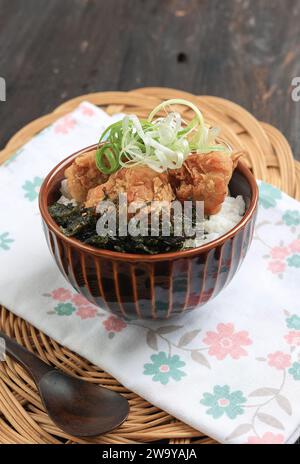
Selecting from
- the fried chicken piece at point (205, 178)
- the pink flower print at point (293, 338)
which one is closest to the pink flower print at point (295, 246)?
the pink flower print at point (293, 338)

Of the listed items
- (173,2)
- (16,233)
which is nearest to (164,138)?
(16,233)

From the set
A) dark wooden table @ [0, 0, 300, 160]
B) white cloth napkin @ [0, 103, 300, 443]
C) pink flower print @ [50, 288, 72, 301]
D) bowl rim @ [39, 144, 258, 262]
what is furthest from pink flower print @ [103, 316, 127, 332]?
dark wooden table @ [0, 0, 300, 160]

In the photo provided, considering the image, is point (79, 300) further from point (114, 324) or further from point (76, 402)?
point (76, 402)

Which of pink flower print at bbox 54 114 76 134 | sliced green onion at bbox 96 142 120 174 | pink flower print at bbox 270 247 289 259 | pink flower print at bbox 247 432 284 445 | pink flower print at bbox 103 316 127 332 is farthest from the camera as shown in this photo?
pink flower print at bbox 54 114 76 134

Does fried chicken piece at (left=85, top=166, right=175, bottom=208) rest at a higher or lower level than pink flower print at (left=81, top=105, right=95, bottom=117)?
higher

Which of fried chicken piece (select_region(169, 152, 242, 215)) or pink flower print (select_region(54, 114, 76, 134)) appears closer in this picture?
fried chicken piece (select_region(169, 152, 242, 215))

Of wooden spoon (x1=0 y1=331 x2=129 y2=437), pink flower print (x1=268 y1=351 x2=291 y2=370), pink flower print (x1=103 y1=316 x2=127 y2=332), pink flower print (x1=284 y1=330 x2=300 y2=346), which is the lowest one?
wooden spoon (x1=0 y1=331 x2=129 y2=437)

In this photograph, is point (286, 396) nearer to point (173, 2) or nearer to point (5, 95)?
point (5, 95)

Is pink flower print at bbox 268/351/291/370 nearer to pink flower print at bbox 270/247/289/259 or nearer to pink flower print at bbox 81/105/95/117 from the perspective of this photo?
pink flower print at bbox 270/247/289/259
